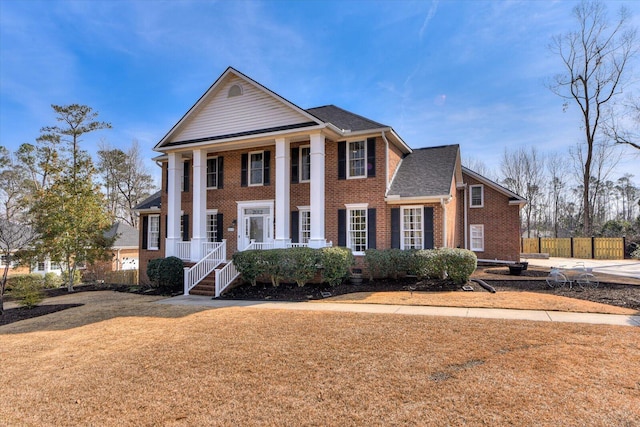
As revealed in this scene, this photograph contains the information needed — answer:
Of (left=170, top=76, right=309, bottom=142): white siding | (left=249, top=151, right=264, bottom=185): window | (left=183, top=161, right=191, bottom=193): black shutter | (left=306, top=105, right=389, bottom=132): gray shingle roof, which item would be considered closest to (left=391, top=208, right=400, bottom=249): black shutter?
(left=306, top=105, right=389, bottom=132): gray shingle roof

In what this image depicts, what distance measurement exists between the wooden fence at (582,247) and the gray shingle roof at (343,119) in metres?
24.3

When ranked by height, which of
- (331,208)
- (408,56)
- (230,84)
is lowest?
(331,208)

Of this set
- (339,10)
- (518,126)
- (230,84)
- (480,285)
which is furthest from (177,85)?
(518,126)

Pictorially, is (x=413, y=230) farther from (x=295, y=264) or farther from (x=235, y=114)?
(x=235, y=114)

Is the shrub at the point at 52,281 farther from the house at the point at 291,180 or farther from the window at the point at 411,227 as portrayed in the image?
the window at the point at 411,227

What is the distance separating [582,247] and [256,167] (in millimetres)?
28107

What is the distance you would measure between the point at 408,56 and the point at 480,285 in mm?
10362

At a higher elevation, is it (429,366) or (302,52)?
(302,52)

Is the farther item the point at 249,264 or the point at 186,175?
the point at 186,175

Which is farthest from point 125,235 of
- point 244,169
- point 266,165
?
point 266,165

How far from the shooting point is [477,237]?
2062cm

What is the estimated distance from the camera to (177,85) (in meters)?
16.9

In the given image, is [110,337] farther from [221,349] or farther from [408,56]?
[408,56]

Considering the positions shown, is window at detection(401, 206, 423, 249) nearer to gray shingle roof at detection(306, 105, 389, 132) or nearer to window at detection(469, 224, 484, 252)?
gray shingle roof at detection(306, 105, 389, 132)
